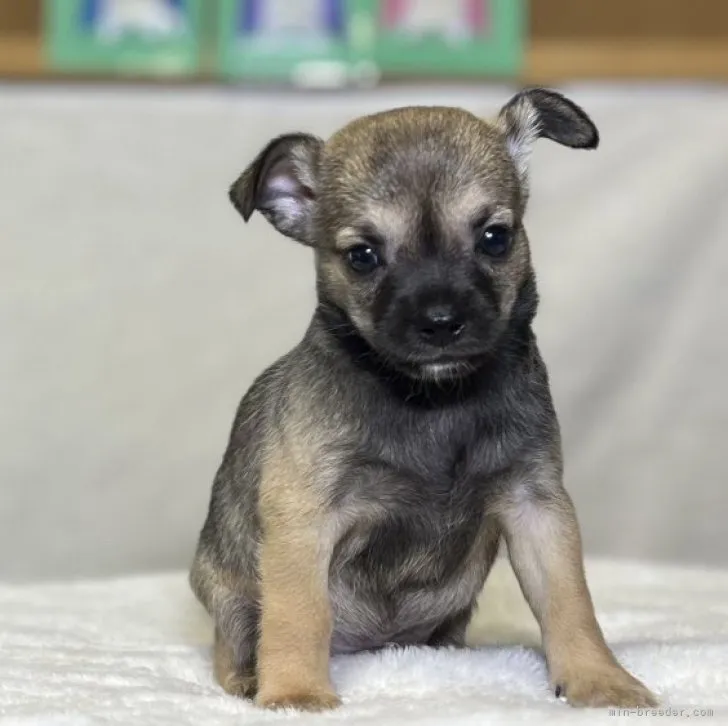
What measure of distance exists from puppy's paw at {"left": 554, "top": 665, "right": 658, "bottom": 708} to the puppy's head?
1.78ft

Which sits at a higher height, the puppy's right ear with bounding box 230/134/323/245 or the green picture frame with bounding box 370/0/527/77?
the green picture frame with bounding box 370/0/527/77

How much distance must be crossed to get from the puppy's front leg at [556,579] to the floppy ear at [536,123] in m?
0.60

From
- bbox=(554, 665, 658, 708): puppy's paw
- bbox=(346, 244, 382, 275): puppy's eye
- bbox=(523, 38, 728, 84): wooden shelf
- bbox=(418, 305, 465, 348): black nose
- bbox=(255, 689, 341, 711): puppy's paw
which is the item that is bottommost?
bbox=(255, 689, 341, 711): puppy's paw

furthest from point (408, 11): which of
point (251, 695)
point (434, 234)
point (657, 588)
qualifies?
point (251, 695)

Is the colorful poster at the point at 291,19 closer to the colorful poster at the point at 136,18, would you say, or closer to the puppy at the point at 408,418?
the colorful poster at the point at 136,18

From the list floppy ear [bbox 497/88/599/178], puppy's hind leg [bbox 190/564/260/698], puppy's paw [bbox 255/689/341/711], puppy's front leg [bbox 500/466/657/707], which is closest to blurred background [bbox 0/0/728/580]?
puppy's hind leg [bbox 190/564/260/698]

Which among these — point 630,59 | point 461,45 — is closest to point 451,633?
point 461,45

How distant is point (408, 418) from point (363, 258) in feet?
0.94

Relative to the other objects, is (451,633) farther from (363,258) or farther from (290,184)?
(290,184)

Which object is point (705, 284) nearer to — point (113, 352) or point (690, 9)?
point (690, 9)

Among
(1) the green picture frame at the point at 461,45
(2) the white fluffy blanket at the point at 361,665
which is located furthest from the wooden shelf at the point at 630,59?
(2) the white fluffy blanket at the point at 361,665

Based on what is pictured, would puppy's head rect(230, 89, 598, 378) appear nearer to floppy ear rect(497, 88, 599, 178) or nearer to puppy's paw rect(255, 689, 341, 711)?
floppy ear rect(497, 88, 599, 178)

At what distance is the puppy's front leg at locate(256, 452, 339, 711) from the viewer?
2.19 metres

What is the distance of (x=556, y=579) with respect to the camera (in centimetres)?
228
